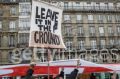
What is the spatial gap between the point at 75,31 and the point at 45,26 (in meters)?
45.4

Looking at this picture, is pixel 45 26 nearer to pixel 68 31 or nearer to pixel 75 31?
pixel 68 31

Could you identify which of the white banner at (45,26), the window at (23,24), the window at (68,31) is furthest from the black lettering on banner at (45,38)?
the window at (68,31)

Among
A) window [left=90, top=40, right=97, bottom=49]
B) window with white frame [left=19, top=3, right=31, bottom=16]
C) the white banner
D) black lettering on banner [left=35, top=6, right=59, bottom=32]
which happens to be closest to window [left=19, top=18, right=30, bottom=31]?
window with white frame [left=19, top=3, right=31, bottom=16]

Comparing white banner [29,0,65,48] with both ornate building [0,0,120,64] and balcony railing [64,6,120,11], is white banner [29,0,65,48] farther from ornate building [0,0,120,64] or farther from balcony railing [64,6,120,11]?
balcony railing [64,6,120,11]

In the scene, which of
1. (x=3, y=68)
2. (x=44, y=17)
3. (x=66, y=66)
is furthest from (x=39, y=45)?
(x=3, y=68)

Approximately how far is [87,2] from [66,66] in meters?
46.1

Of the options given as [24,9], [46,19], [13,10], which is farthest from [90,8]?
[46,19]

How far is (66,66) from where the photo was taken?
15336mm

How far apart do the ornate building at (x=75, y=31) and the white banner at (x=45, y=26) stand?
41.9 metres

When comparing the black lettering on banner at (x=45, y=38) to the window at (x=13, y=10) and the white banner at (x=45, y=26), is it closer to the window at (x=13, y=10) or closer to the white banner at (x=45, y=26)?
the white banner at (x=45, y=26)

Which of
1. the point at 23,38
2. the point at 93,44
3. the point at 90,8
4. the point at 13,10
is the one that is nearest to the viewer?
the point at 23,38

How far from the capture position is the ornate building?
57.7m

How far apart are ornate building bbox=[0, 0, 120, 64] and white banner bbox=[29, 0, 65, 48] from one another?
41884 mm

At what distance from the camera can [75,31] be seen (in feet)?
195
